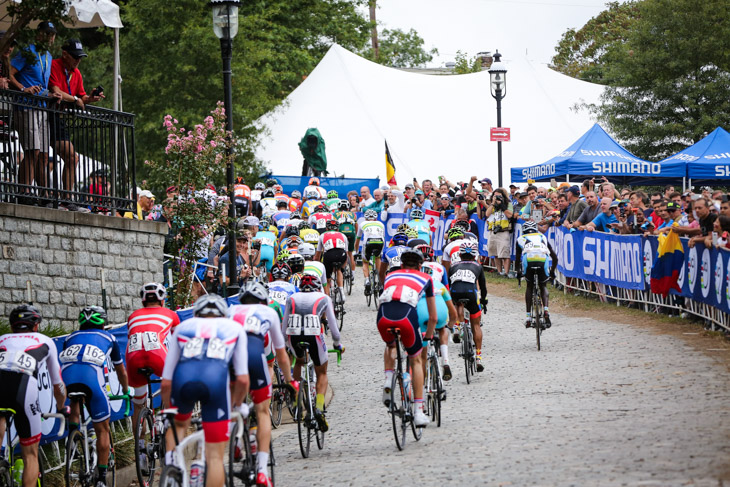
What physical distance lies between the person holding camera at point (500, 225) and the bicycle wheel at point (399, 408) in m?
15.5

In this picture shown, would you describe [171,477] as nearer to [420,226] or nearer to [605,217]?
[420,226]

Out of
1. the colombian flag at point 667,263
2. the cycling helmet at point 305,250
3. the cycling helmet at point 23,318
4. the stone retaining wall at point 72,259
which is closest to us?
the cycling helmet at point 23,318

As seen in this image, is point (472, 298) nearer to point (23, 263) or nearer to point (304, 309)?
point (304, 309)

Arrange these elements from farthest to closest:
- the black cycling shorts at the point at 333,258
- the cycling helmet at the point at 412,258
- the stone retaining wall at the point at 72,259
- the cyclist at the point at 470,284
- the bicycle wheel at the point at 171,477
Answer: the black cycling shorts at the point at 333,258 → the cyclist at the point at 470,284 → the stone retaining wall at the point at 72,259 → the cycling helmet at the point at 412,258 → the bicycle wheel at the point at 171,477

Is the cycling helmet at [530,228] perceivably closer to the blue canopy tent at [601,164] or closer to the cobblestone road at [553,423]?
the cobblestone road at [553,423]

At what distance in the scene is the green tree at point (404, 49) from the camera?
83438 millimetres

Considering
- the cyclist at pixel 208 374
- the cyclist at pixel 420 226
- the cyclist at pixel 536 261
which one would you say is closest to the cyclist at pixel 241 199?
the cyclist at pixel 420 226

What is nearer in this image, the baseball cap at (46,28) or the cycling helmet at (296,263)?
the baseball cap at (46,28)

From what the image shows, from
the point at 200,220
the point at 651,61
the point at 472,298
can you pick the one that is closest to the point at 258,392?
the point at 472,298

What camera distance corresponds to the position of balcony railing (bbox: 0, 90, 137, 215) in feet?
46.5

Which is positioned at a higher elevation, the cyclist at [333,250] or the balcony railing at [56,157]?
the balcony railing at [56,157]

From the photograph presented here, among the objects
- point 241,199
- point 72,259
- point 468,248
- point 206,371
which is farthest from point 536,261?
point 206,371

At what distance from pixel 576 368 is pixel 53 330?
7.14 meters

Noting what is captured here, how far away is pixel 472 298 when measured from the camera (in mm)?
15859
